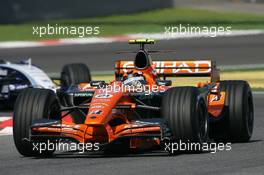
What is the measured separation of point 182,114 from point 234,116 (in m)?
1.88

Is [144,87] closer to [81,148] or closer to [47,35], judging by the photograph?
[81,148]

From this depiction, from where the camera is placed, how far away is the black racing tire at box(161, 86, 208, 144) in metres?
12.5

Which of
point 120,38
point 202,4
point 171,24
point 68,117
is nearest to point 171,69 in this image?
point 68,117

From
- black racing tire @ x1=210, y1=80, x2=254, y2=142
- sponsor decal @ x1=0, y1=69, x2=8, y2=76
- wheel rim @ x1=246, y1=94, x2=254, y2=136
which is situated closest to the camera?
black racing tire @ x1=210, y1=80, x2=254, y2=142

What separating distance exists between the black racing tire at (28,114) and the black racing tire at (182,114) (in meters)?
1.48

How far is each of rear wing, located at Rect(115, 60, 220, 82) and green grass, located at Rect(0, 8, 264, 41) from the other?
898 inches

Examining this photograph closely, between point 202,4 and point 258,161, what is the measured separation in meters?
45.3

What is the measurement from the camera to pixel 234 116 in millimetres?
14219

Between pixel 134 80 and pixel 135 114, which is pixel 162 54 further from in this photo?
pixel 135 114

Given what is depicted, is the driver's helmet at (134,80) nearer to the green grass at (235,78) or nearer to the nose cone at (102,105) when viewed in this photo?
the nose cone at (102,105)

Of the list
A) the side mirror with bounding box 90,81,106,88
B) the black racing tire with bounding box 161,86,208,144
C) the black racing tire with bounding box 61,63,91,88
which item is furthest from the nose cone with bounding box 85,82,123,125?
the black racing tire with bounding box 61,63,91,88

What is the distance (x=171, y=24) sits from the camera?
137 feet

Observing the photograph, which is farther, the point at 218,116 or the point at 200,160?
the point at 218,116

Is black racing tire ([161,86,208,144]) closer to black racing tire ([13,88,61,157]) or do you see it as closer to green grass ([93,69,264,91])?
black racing tire ([13,88,61,157])
